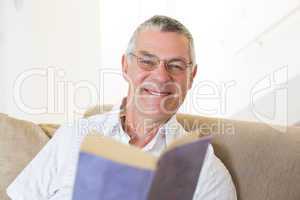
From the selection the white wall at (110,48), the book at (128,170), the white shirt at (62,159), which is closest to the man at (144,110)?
the white shirt at (62,159)

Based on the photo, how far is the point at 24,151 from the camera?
138 centimetres

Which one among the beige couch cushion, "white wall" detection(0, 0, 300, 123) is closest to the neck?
the beige couch cushion

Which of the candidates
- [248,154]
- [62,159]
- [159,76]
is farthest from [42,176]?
[248,154]

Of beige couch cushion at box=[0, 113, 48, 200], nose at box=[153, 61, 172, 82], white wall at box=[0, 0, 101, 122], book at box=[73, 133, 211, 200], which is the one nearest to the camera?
book at box=[73, 133, 211, 200]

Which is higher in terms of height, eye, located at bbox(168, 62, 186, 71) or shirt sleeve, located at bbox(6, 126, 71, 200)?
eye, located at bbox(168, 62, 186, 71)

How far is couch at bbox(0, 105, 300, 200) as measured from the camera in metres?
1.14

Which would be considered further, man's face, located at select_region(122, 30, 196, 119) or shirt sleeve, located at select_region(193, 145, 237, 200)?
man's face, located at select_region(122, 30, 196, 119)

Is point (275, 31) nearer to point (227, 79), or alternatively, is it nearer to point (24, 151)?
point (227, 79)

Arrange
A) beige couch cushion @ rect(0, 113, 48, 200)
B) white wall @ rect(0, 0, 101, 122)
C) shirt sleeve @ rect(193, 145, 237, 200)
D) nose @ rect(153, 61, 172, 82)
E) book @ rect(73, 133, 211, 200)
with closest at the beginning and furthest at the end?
book @ rect(73, 133, 211, 200)
shirt sleeve @ rect(193, 145, 237, 200)
nose @ rect(153, 61, 172, 82)
beige couch cushion @ rect(0, 113, 48, 200)
white wall @ rect(0, 0, 101, 122)

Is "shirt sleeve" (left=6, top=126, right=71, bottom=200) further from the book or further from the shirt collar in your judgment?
the book

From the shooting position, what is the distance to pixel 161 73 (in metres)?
1.20

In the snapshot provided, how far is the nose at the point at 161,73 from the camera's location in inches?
47.1

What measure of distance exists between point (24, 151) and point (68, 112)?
1310mm

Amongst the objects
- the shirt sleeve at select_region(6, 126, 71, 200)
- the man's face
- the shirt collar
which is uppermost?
the man's face
